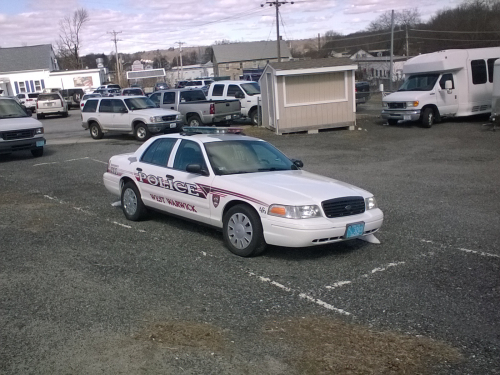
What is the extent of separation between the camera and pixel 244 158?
308 inches

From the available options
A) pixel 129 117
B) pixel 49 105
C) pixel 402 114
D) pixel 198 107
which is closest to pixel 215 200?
pixel 129 117

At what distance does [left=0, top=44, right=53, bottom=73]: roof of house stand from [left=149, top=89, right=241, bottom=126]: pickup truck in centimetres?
4523

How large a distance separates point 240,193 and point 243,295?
1.57m

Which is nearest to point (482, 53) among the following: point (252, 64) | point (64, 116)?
point (64, 116)

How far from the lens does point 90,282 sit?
601cm

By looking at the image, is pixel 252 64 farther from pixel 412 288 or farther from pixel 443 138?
pixel 412 288

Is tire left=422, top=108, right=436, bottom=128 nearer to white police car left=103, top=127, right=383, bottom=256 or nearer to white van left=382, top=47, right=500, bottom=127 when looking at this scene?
white van left=382, top=47, right=500, bottom=127

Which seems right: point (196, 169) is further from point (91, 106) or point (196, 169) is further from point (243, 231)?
point (91, 106)

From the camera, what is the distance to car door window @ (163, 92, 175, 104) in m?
23.7

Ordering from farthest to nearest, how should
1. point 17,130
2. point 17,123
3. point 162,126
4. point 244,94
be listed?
1. point 244,94
2. point 162,126
3. point 17,123
4. point 17,130

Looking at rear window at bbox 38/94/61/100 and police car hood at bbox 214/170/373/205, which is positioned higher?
rear window at bbox 38/94/61/100

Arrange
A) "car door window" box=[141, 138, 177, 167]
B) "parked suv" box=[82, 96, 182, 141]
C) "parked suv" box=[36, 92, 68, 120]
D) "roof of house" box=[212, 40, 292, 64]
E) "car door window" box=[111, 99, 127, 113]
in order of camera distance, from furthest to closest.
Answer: "roof of house" box=[212, 40, 292, 64] < "parked suv" box=[36, 92, 68, 120] < "car door window" box=[111, 99, 127, 113] < "parked suv" box=[82, 96, 182, 141] < "car door window" box=[141, 138, 177, 167]

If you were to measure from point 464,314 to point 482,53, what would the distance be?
20.0 meters

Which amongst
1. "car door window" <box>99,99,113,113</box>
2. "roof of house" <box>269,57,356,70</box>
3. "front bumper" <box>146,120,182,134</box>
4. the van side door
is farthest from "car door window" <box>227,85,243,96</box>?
the van side door
